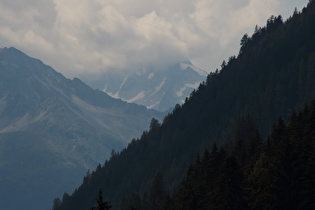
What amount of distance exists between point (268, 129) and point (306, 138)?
112 m

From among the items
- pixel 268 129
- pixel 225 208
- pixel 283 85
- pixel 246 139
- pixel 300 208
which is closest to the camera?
pixel 300 208

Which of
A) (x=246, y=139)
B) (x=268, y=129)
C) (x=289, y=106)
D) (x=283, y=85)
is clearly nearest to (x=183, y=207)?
(x=246, y=139)

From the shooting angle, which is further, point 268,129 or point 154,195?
point 268,129

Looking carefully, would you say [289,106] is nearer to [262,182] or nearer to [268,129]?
[268,129]

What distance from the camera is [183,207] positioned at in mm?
74062

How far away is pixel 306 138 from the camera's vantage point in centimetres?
6562

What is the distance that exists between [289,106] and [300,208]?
133479 mm

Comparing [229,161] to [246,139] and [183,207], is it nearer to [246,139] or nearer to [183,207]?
[183,207]

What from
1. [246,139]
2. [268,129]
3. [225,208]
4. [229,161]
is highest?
[268,129]

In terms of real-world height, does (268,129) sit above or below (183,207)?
above

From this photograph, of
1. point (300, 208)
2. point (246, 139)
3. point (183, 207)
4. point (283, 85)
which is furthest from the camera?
point (283, 85)

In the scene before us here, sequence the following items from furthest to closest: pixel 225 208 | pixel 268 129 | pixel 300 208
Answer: pixel 268 129, pixel 225 208, pixel 300 208

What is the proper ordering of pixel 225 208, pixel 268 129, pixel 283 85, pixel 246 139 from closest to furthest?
pixel 225 208, pixel 246 139, pixel 268 129, pixel 283 85

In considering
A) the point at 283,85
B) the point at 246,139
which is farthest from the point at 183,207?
the point at 283,85
